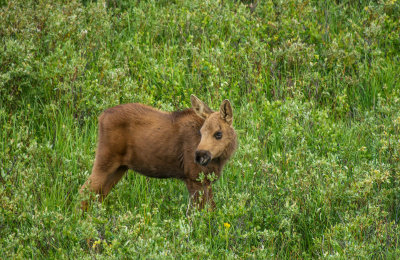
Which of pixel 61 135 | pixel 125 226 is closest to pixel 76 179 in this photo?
pixel 61 135

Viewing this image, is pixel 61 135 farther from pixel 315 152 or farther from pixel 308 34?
pixel 308 34

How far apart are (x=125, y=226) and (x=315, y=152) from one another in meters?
3.44

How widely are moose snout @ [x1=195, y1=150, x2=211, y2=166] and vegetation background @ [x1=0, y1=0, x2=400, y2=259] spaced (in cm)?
55

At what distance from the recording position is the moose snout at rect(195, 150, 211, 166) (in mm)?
7508

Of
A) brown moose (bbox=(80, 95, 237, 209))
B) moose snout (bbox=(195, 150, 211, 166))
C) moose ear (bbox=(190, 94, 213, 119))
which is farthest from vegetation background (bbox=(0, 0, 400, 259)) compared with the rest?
moose ear (bbox=(190, 94, 213, 119))

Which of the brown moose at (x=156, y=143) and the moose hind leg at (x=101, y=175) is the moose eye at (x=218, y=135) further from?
the moose hind leg at (x=101, y=175)

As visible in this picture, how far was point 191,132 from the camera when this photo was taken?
26.6 feet

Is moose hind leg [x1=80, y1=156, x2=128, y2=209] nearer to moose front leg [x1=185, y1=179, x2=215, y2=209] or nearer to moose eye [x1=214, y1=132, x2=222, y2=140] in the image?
moose front leg [x1=185, y1=179, x2=215, y2=209]

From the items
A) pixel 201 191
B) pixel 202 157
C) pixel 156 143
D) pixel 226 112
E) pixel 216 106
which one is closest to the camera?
pixel 202 157

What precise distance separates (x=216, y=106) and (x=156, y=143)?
2069mm

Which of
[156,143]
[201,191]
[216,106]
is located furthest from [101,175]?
[216,106]

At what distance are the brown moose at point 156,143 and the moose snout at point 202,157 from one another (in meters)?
0.35

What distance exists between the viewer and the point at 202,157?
7.51 metres

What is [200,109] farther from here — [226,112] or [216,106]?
[216,106]
